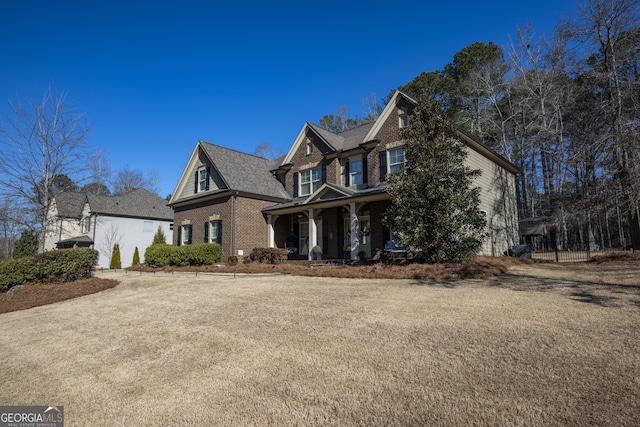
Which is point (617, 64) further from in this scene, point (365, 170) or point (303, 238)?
point (303, 238)

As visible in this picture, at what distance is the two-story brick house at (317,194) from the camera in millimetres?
18219

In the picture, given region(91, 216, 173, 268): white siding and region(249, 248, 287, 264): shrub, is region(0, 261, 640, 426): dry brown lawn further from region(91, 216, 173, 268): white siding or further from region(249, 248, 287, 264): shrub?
region(91, 216, 173, 268): white siding

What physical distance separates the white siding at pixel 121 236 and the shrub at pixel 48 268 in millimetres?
18279

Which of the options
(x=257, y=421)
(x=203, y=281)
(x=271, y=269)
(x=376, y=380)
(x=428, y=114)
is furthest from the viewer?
(x=271, y=269)

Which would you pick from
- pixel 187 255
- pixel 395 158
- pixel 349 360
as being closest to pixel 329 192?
pixel 395 158

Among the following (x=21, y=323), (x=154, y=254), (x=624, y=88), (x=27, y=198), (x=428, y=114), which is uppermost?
(x=624, y=88)

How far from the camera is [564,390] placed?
11.1 feet

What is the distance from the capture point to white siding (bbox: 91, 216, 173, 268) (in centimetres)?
3039

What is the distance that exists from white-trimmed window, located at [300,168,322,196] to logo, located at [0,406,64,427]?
1819 cm

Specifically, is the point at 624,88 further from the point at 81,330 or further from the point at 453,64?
the point at 81,330

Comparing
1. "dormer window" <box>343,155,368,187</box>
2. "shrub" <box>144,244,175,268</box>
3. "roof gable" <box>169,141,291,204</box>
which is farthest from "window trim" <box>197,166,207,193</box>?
"dormer window" <box>343,155,368,187</box>

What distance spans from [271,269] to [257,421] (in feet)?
37.9

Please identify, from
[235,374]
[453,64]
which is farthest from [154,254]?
[453,64]

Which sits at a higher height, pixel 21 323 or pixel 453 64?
pixel 453 64
